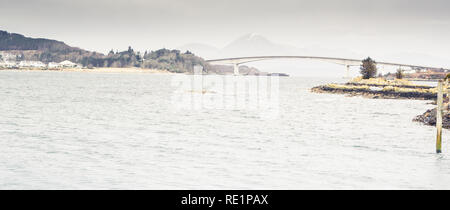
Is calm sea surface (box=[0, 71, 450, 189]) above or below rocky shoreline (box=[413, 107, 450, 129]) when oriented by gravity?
below

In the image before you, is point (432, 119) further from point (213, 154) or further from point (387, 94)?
point (387, 94)

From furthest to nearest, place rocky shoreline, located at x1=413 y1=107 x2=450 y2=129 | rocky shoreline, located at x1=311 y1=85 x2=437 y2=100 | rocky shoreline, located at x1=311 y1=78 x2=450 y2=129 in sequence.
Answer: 1. rocky shoreline, located at x1=311 y1=78 x2=450 y2=129
2. rocky shoreline, located at x1=311 y1=85 x2=437 y2=100
3. rocky shoreline, located at x1=413 y1=107 x2=450 y2=129

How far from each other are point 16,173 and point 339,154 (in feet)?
49.6

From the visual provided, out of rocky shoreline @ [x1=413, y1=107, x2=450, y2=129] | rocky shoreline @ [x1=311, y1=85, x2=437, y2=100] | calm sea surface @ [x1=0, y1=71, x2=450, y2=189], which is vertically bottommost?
calm sea surface @ [x1=0, y1=71, x2=450, y2=189]

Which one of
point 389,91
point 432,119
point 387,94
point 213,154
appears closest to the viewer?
point 213,154

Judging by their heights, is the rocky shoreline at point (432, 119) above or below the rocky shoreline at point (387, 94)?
below

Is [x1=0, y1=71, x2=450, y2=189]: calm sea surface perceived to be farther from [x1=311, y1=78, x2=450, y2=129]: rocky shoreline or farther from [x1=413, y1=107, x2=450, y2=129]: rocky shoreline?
[x1=311, y1=78, x2=450, y2=129]: rocky shoreline

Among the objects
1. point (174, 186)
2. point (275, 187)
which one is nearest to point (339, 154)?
point (275, 187)

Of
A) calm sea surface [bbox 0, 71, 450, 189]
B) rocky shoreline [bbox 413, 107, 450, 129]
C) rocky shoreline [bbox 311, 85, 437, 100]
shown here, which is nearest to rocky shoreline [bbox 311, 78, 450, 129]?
rocky shoreline [bbox 311, 85, 437, 100]

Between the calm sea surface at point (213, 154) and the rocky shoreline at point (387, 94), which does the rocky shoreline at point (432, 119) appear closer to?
the calm sea surface at point (213, 154)

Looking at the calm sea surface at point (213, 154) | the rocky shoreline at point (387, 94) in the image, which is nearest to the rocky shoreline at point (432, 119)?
the calm sea surface at point (213, 154)

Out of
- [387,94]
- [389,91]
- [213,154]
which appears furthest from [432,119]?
[389,91]

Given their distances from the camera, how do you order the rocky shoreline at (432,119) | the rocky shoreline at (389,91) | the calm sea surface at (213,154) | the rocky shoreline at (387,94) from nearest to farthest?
1. the calm sea surface at (213,154)
2. the rocky shoreline at (432,119)
3. the rocky shoreline at (387,94)
4. the rocky shoreline at (389,91)
